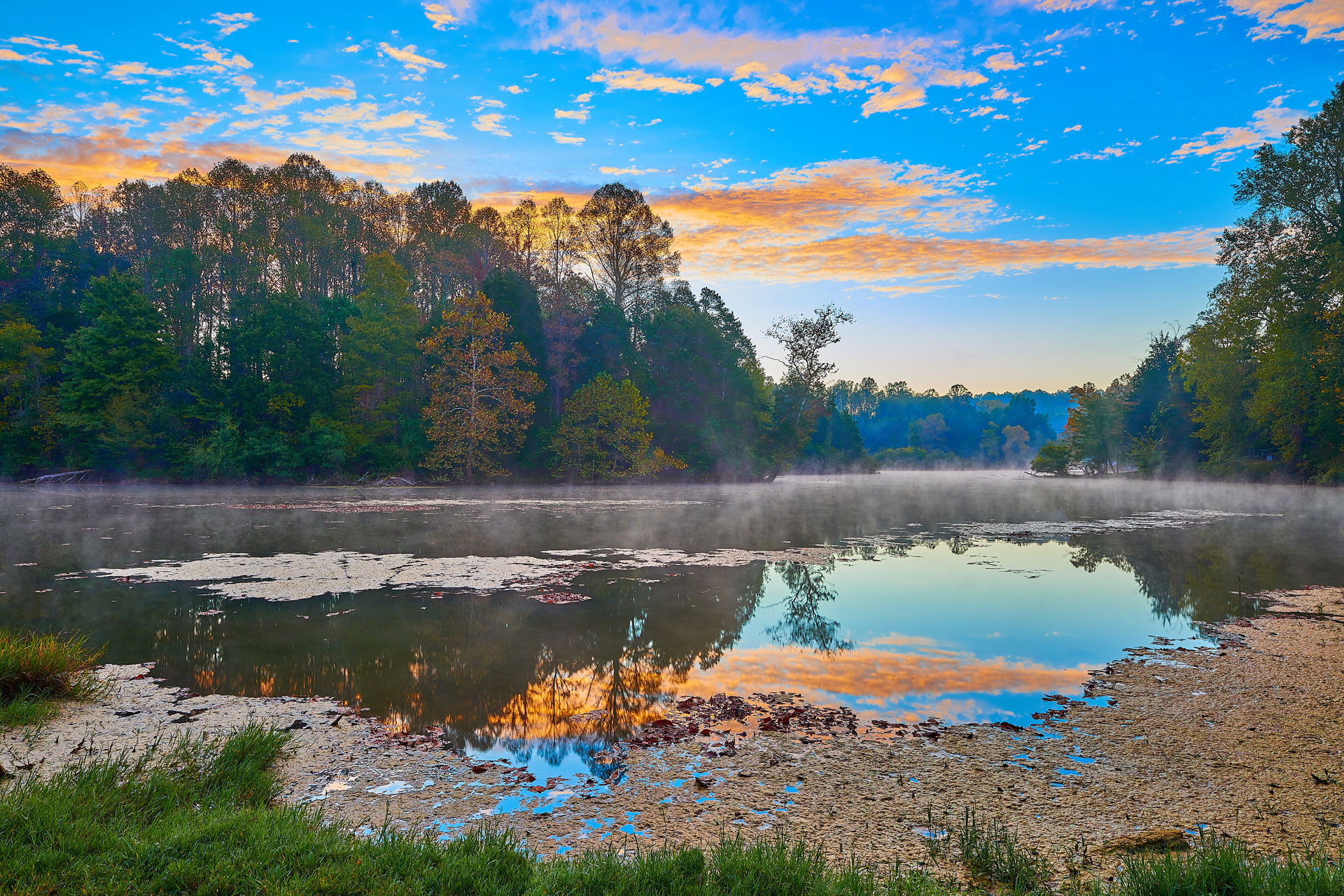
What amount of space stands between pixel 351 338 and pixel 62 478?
18928mm

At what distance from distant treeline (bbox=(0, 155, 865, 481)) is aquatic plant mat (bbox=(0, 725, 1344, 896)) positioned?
133 ft

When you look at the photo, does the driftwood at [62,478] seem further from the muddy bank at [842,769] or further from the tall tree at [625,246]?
the muddy bank at [842,769]

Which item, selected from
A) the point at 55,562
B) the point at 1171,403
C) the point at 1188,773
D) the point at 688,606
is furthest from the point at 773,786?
the point at 1171,403

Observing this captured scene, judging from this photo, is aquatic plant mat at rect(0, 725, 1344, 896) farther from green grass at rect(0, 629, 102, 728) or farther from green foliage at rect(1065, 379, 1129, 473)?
green foliage at rect(1065, 379, 1129, 473)

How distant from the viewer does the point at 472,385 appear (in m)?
43.3

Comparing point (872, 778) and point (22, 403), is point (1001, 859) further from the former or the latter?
point (22, 403)

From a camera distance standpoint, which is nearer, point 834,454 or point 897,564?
point 897,564

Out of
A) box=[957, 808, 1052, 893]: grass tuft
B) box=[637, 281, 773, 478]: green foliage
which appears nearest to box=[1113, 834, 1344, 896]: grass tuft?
box=[957, 808, 1052, 893]: grass tuft

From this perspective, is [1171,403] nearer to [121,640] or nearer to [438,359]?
[438,359]

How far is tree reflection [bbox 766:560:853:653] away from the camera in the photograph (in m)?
9.87

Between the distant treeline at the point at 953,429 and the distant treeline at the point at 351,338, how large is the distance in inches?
3423

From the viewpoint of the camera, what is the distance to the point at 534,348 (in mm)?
48250

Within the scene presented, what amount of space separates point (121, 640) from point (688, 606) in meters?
8.28

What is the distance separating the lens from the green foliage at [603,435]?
47344 millimetres
